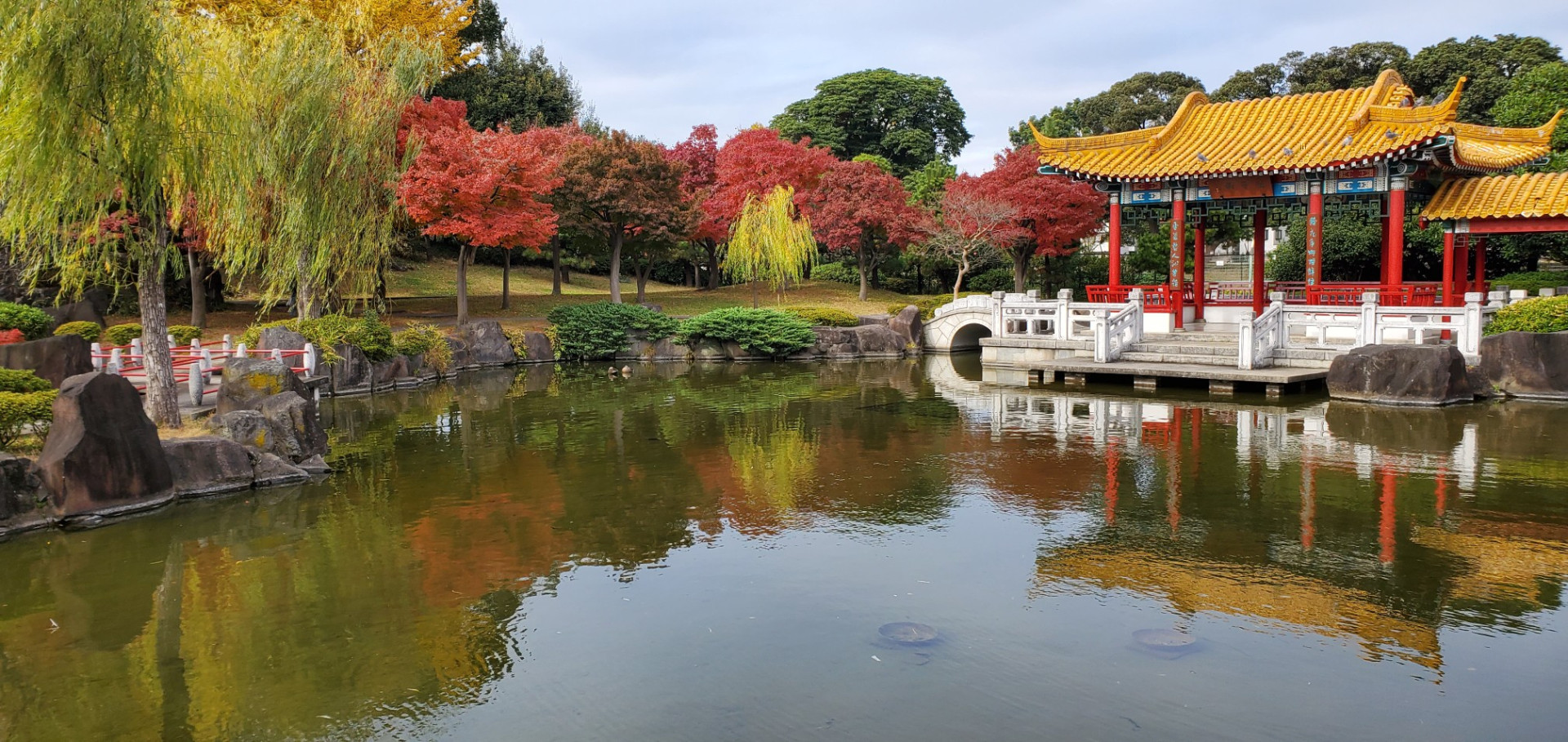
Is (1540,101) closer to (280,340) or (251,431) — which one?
(251,431)

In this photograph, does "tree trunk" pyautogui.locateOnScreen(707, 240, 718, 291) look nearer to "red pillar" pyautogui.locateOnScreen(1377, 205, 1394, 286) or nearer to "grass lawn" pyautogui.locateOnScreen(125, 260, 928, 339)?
"grass lawn" pyautogui.locateOnScreen(125, 260, 928, 339)

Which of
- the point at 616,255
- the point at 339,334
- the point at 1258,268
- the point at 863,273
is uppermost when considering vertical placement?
the point at 616,255

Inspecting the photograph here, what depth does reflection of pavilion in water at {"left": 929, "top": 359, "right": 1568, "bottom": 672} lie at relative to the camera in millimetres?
7301

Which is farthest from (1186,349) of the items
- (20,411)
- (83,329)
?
(83,329)

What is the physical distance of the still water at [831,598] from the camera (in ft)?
19.4

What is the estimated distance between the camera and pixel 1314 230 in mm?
20531

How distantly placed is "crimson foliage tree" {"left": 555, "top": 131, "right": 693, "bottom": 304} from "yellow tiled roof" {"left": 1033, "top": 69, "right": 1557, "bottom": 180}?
421 inches

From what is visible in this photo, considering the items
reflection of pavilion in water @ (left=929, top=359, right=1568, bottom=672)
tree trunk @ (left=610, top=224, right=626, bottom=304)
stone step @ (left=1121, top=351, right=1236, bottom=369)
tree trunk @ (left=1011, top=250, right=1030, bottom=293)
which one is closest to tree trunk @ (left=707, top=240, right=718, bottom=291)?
tree trunk @ (left=610, top=224, right=626, bottom=304)

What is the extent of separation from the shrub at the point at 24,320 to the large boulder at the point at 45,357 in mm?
5558

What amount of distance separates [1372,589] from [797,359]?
19.8 metres

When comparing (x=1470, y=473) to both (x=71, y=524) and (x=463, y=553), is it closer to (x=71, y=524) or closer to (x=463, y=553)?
(x=463, y=553)

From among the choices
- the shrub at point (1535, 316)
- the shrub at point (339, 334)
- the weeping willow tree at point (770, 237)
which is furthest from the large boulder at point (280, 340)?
the shrub at point (1535, 316)

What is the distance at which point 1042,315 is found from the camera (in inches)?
903

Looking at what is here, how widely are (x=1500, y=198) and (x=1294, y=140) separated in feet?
12.1
